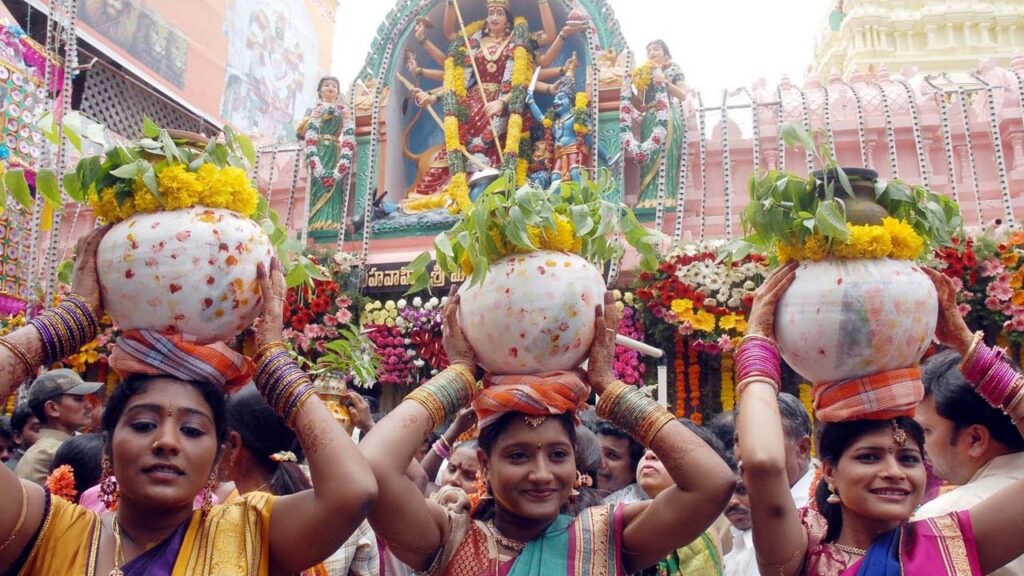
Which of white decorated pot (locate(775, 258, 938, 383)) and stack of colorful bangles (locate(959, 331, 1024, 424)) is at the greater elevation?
white decorated pot (locate(775, 258, 938, 383))

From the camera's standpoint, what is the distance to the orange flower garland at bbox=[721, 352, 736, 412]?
21.8 feet

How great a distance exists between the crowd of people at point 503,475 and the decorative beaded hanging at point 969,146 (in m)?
5.60

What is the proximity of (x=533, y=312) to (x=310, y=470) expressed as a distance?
0.70 metres

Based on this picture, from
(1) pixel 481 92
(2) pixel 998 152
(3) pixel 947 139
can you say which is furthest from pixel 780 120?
(1) pixel 481 92

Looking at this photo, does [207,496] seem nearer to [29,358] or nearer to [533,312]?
[29,358]

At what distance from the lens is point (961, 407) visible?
8.28 ft

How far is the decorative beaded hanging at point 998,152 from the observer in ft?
22.9

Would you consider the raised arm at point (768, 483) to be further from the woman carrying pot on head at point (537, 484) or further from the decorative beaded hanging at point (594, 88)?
the decorative beaded hanging at point (594, 88)

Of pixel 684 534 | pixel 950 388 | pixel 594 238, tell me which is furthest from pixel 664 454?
pixel 950 388

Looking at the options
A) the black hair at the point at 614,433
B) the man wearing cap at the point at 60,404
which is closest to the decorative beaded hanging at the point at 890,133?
the black hair at the point at 614,433

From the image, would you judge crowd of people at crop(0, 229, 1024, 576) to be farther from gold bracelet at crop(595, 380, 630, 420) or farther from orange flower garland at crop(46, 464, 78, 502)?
orange flower garland at crop(46, 464, 78, 502)

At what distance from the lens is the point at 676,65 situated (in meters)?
8.54

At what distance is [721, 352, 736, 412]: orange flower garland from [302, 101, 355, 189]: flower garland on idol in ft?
15.7

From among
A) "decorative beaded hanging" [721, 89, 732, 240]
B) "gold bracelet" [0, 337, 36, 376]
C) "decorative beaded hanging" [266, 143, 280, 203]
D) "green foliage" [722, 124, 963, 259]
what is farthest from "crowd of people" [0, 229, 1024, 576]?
"decorative beaded hanging" [266, 143, 280, 203]
